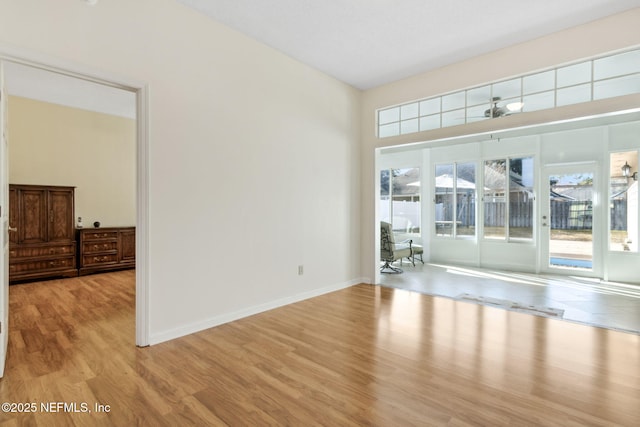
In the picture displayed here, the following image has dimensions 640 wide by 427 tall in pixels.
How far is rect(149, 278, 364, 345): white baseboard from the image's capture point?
114 inches

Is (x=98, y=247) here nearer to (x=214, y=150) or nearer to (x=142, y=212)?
(x=142, y=212)

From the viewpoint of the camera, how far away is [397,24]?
133 inches

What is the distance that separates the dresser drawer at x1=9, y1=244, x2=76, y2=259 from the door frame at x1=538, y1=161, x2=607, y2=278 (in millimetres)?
8806

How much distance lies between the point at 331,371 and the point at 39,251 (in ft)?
18.3

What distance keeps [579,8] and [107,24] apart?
14.1ft

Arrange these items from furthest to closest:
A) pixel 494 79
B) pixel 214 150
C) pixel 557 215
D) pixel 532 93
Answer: pixel 557 215
pixel 494 79
pixel 532 93
pixel 214 150

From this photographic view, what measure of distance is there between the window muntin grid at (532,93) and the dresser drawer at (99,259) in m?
5.51

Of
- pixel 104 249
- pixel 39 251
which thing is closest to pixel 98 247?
pixel 104 249

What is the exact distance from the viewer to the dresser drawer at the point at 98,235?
224 inches

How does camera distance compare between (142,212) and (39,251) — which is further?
(39,251)

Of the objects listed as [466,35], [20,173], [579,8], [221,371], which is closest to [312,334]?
[221,371]

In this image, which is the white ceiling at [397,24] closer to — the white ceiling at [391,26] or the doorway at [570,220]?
the white ceiling at [391,26]

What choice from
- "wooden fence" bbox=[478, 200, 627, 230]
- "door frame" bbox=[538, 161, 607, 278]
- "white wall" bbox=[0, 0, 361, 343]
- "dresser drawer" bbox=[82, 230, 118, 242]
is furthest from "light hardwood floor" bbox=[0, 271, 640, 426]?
"wooden fence" bbox=[478, 200, 627, 230]

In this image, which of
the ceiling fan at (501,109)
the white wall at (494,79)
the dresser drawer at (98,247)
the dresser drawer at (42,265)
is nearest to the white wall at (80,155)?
the dresser drawer at (98,247)
